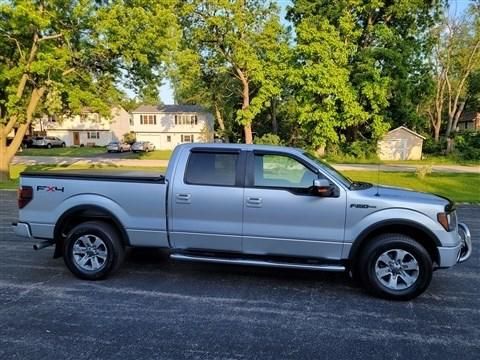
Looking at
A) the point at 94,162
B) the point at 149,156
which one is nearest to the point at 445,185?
the point at 94,162

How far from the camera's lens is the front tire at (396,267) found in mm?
4898

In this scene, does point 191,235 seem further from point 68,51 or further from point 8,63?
point 8,63

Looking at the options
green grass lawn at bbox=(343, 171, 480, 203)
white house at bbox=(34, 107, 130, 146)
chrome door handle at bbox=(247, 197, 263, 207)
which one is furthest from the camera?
white house at bbox=(34, 107, 130, 146)

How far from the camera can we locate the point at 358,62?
114 ft

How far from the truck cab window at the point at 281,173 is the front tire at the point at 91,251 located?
2146mm

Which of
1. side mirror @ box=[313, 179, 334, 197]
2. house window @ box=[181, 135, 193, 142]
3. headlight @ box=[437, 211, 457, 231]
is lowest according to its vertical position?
house window @ box=[181, 135, 193, 142]

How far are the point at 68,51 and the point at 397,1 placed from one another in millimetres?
29284

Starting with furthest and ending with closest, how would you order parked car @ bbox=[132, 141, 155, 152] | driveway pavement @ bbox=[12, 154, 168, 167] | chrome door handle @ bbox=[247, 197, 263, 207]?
parked car @ bbox=[132, 141, 155, 152] < driveway pavement @ bbox=[12, 154, 168, 167] < chrome door handle @ bbox=[247, 197, 263, 207]

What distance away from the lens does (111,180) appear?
218 inches

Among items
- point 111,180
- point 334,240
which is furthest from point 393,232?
point 111,180

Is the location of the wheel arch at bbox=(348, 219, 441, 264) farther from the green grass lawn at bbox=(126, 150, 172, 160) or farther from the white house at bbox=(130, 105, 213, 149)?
the white house at bbox=(130, 105, 213, 149)

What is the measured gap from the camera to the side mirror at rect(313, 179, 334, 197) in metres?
4.93

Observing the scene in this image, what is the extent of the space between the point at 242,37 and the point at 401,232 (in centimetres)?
3378

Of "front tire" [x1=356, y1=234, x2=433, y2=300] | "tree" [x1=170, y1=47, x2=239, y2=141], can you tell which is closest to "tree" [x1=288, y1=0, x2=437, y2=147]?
"tree" [x1=170, y1=47, x2=239, y2=141]
